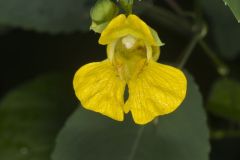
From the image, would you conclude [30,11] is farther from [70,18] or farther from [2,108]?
[2,108]

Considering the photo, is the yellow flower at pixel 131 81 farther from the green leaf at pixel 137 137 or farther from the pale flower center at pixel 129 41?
the green leaf at pixel 137 137

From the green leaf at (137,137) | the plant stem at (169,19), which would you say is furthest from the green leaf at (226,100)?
the green leaf at (137,137)

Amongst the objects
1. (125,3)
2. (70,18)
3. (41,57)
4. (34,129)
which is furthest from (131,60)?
(41,57)

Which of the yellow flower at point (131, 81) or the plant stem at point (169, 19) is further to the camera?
the plant stem at point (169, 19)

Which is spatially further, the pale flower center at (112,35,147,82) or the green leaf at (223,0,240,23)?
the pale flower center at (112,35,147,82)

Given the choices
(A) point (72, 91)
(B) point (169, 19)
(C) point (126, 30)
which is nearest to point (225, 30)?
(B) point (169, 19)

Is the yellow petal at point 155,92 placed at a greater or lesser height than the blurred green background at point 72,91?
greater

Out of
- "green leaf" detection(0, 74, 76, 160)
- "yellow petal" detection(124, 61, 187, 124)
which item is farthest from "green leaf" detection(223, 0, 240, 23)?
"green leaf" detection(0, 74, 76, 160)

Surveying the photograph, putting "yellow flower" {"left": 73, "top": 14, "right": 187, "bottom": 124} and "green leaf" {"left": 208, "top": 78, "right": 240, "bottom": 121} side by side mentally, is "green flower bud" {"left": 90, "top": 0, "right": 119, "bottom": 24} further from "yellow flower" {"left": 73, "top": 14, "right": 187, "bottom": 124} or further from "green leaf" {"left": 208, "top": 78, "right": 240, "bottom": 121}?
"green leaf" {"left": 208, "top": 78, "right": 240, "bottom": 121}
